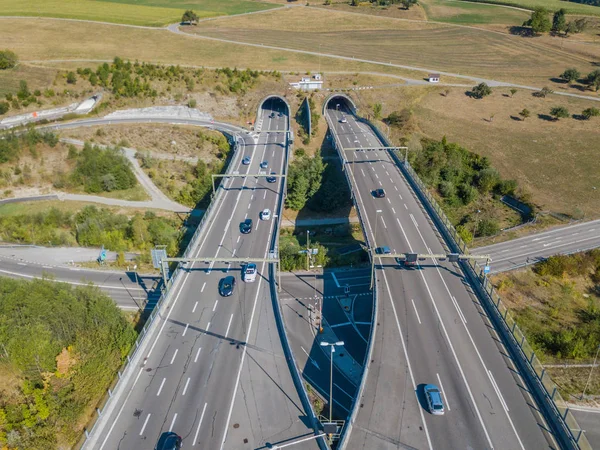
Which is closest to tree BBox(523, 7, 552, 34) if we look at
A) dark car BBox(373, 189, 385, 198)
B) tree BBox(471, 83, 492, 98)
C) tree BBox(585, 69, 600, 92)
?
tree BBox(585, 69, 600, 92)

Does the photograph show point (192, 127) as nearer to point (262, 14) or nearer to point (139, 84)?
point (139, 84)

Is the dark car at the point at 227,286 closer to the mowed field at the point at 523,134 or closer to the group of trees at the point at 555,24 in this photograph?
the mowed field at the point at 523,134

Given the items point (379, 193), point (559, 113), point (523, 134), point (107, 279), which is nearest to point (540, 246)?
point (379, 193)

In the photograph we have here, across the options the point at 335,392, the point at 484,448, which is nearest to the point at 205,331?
the point at 335,392

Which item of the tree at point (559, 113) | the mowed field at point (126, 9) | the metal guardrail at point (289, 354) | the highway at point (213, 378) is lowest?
the highway at point (213, 378)

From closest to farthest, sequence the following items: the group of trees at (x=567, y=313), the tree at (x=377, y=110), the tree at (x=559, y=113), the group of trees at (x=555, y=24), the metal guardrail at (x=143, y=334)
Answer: the metal guardrail at (x=143, y=334), the group of trees at (x=567, y=313), the tree at (x=377, y=110), the tree at (x=559, y=113), the group of trees at (x=555, y=24)

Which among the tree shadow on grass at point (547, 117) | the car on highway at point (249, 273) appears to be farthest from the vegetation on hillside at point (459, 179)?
→ the car on highway at point (249, 273)

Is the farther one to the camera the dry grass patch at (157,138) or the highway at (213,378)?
the dry grass patch at (157,138)

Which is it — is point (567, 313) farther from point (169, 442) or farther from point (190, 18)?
point (190, 18)
